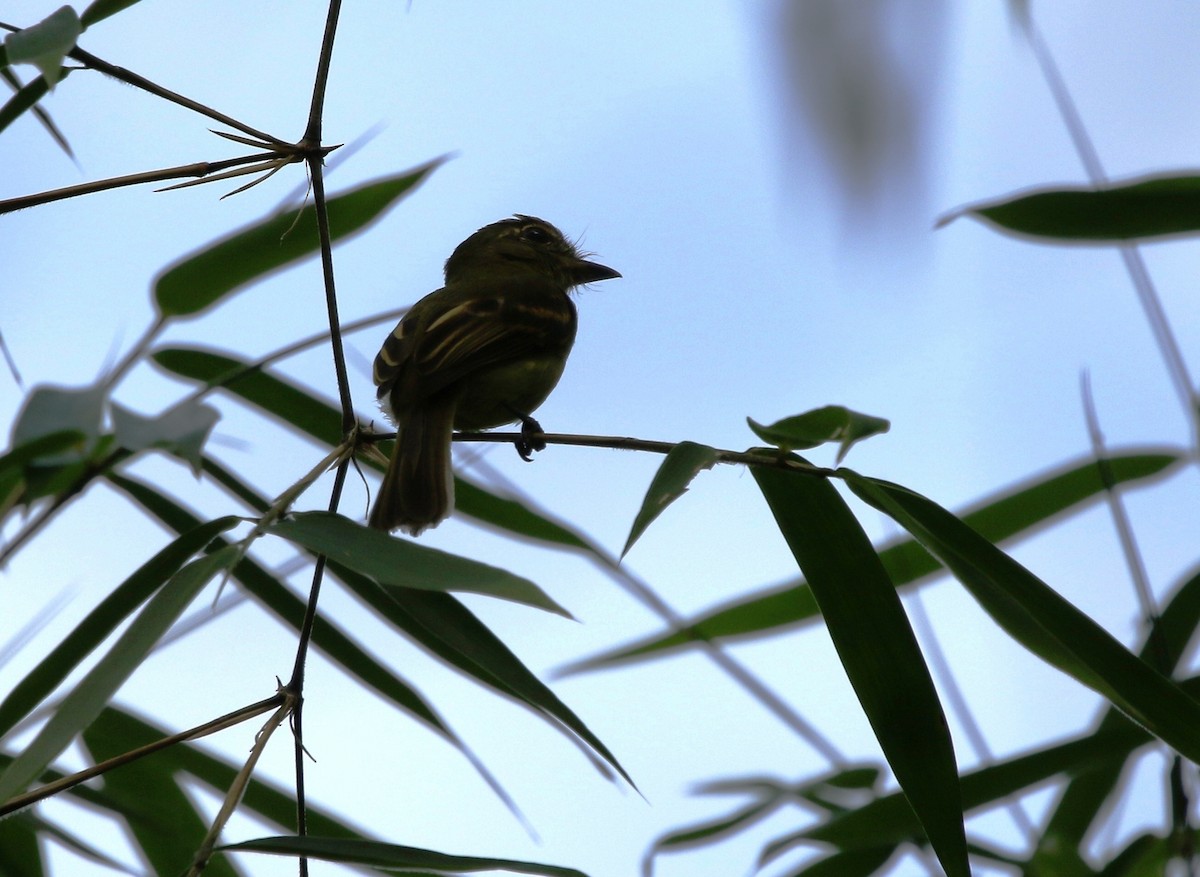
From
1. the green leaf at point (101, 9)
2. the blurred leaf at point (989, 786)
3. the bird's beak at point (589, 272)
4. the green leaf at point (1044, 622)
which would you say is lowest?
the blurred leaf at point (989, 786)

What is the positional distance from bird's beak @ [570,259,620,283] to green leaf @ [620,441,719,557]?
271cm

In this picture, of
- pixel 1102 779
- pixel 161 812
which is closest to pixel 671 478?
pixel 161 812

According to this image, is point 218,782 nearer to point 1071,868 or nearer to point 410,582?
point 410,582

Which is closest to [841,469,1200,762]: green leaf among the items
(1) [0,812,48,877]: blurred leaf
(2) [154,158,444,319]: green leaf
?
(2) [154,158,444,319]: green leaf

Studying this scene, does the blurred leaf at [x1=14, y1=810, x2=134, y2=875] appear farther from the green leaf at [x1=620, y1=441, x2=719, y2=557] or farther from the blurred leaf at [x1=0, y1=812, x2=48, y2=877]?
the green leaf at [x1=620, y1=441, x2=719, y2=557]

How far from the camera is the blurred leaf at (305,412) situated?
2537mm

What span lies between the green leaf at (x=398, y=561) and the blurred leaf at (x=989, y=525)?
1.06m

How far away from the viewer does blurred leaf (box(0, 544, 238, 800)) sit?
1422mm

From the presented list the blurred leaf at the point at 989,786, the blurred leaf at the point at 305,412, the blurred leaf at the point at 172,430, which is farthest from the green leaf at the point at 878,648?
the blurred leaf at the point at 172,430

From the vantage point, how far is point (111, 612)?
1.78 meters

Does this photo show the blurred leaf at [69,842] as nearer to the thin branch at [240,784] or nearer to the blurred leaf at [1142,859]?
the thin branch at [240,784]

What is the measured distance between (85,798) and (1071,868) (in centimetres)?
173

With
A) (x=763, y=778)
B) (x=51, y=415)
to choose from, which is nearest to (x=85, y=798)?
(x=51, y=415)

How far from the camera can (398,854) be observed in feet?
5.43
